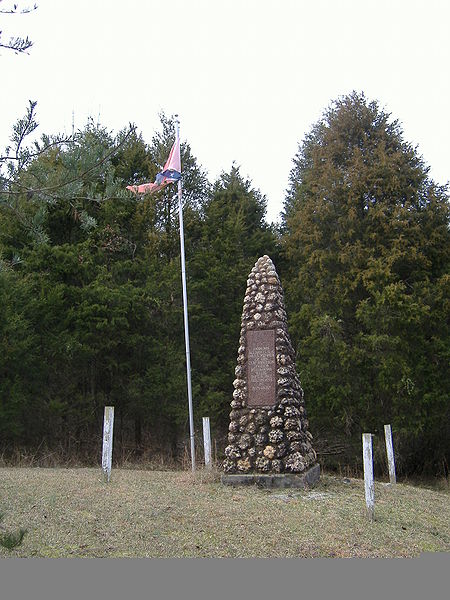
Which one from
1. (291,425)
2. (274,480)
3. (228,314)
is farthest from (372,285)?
(274,480)

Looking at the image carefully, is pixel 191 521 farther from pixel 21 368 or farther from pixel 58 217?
pixel 58 217

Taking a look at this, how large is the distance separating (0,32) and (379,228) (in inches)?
518

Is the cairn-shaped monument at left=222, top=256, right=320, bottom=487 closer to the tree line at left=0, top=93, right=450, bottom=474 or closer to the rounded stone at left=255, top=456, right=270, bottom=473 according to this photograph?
the rounded stone at left=255, top=456, right=270, bottom=473

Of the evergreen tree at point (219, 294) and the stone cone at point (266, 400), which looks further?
the evergreen tree at point (219, 294)

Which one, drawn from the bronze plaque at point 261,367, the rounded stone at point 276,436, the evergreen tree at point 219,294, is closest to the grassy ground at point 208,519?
the rounded stone at point 276,436

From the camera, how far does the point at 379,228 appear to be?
15766mm

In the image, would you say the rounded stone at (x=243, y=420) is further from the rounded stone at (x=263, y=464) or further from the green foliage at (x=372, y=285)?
the green foliage at (x=372, y=285)

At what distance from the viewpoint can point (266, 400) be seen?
9.67 metres

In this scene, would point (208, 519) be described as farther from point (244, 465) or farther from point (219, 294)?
point (219, 294)

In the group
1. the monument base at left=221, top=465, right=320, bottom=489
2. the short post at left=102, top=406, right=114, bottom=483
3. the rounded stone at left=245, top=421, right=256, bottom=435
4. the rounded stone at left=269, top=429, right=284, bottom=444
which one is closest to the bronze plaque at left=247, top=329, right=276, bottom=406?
the rounded stone at left=245, top=421, right=256, bottom=435

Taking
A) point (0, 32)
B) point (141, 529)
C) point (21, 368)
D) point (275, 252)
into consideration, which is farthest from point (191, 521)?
point (275, 252)

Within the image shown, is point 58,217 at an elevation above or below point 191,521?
above

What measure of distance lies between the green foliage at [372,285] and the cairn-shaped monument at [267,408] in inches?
208

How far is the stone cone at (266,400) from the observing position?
9.27 meters
